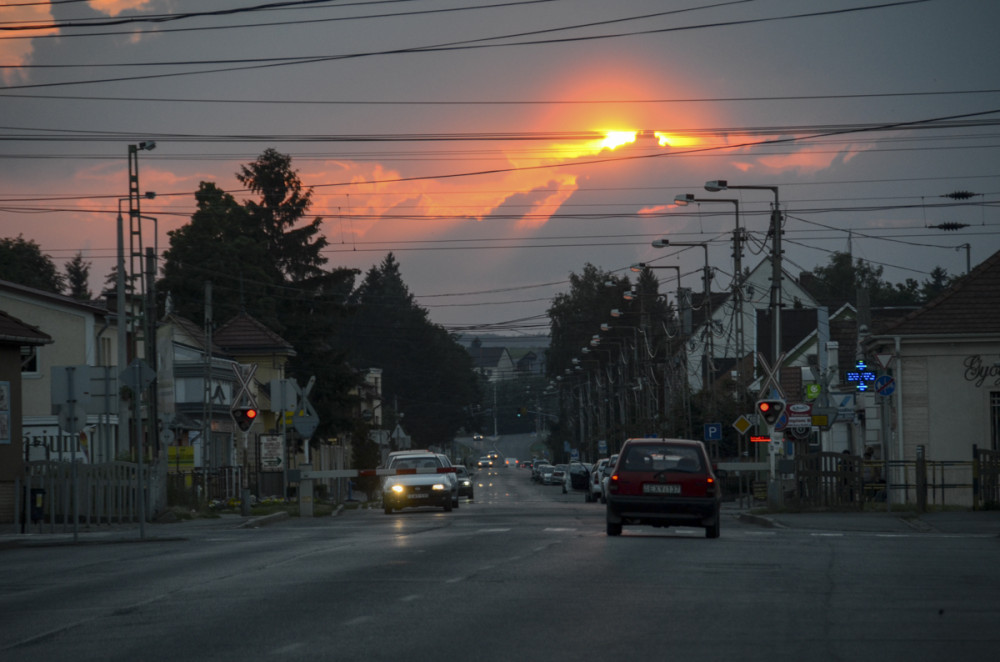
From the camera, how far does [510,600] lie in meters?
13.1

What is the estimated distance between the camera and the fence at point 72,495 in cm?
3014

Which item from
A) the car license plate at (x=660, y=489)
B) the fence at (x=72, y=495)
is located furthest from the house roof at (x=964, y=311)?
the fence at (x=72, y=495)

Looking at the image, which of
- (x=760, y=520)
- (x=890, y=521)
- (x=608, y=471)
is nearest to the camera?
(x=890, y=521)

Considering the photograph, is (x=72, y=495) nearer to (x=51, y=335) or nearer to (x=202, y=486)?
(x=202, y=486)

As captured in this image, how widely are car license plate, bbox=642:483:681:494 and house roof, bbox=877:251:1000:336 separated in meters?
17.9

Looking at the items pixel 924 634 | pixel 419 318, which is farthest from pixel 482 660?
pixel 419 318

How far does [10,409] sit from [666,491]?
1970 cm

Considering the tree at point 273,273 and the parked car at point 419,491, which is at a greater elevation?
the tree at point 273,273

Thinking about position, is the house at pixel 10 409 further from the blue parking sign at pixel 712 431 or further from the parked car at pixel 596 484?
the blue parking sign at pixel 712 431

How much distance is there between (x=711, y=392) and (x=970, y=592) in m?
46.0

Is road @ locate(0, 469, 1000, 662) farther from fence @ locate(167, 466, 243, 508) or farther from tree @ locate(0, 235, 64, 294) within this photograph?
tree @ locate(0, 235, 64, 294)

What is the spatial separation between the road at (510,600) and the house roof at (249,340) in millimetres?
54422

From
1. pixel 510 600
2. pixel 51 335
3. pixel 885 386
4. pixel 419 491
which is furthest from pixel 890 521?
pixel 51 335

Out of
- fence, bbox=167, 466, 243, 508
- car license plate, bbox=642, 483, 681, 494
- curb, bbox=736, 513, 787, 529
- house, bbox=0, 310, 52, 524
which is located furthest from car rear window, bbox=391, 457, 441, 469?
car license plate, bbox=642, 483, 681, 494
